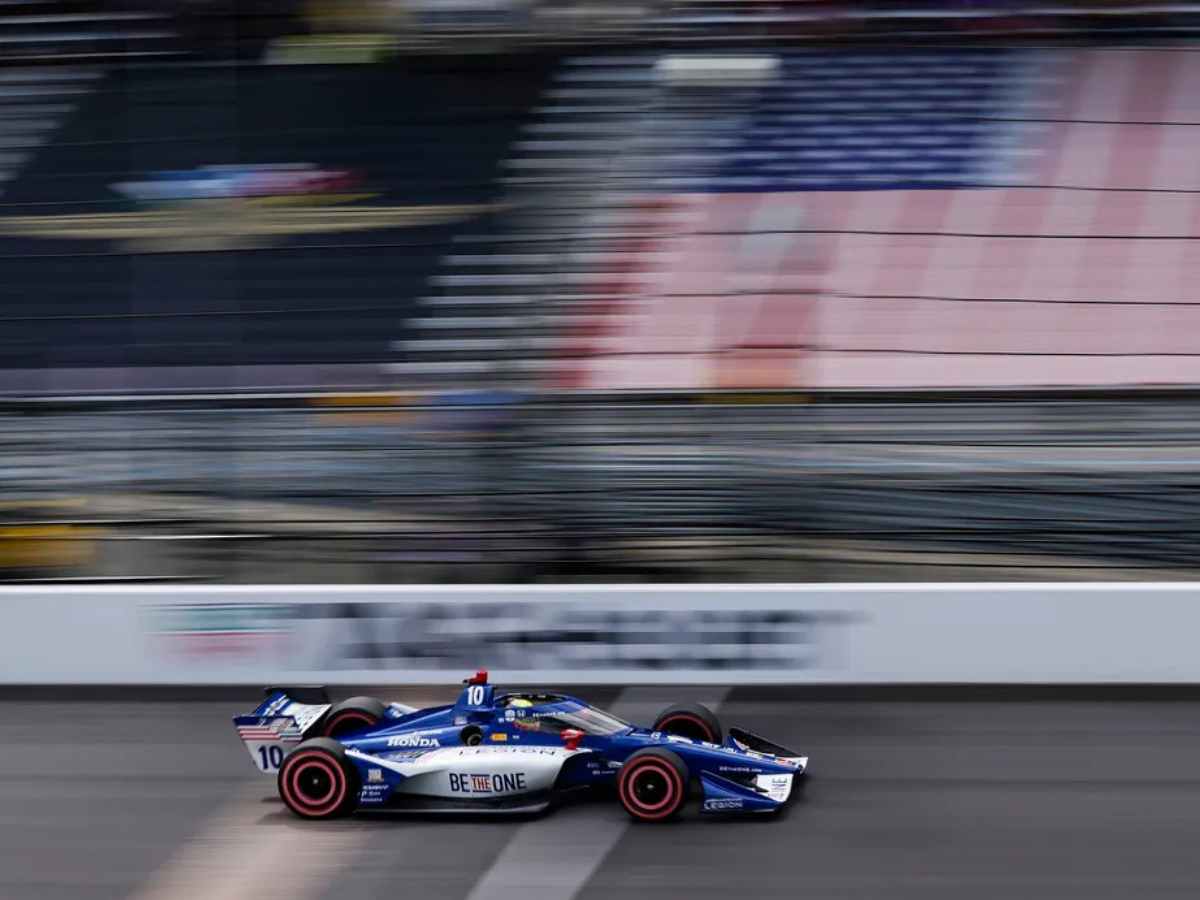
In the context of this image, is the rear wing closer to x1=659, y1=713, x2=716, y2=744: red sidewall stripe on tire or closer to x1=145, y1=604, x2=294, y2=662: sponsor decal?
x1=659, y1=713, x2=716, y2=744: red sidewall stripe on tire

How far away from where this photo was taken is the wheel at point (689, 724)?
239 inches

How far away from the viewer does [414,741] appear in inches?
229

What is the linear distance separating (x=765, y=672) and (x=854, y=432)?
2.08 metres

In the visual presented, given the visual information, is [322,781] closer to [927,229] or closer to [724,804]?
[724,804]

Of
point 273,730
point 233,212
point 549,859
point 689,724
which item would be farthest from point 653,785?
point 233,212

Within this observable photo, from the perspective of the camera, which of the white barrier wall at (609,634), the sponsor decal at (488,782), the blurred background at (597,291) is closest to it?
the sponsor decal at (488,782)

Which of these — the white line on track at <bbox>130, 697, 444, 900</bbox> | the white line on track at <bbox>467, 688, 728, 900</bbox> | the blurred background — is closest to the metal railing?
the blurred background

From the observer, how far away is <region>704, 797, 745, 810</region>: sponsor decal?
5531 mm

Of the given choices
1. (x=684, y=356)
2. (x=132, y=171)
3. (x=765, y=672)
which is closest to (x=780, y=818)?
(x=765, y=672)

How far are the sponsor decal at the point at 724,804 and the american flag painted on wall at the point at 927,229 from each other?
14.8 ft

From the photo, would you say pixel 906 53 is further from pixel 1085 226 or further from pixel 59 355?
pixel 59 355

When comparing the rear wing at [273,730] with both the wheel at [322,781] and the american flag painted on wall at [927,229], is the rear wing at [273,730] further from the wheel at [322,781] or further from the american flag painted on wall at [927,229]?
the american flag painted on wall at [927,229]

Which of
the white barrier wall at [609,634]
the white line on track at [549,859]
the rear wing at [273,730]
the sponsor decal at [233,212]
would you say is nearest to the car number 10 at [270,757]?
the rear wing at [273,730]

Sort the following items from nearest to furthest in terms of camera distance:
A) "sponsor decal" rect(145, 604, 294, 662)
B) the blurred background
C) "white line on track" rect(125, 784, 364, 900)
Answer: "white line on track" rect(125, 784, 364, 900), "sponsor decal" rect(145, 604, 294, 662), the blurred background
